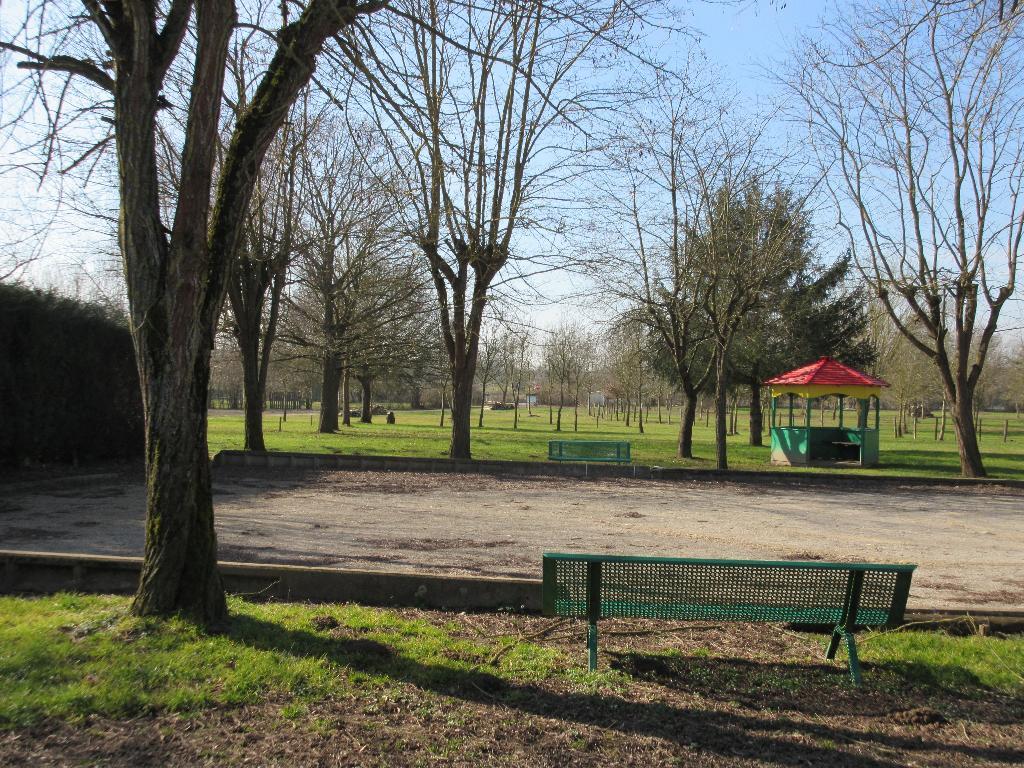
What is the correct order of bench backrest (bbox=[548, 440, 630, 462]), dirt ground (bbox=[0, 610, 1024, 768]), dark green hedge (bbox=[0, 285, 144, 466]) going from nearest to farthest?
dirt ground (bbox=[0, 610, 1024, 768])
dark green hedge (bbox=[0, 285, 144, 466])
bench backrest (bbox=[548, 440, 630, 462])

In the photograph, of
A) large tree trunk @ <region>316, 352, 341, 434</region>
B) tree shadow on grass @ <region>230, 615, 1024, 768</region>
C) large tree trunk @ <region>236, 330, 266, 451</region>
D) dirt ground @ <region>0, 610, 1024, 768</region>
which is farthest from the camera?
large tree trunk @ <region>316, 352, 341, 434</region>

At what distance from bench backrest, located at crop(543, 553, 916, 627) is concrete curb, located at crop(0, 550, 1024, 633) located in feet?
4.41

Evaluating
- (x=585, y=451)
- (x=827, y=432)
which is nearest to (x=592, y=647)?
(x=585, y=451)

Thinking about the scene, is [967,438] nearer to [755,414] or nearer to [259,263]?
[755,414]

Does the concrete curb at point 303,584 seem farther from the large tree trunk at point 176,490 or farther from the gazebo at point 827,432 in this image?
the gazebo at point 827,432

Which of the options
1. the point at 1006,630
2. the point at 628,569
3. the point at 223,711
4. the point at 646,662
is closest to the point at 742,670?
the point at 646,662

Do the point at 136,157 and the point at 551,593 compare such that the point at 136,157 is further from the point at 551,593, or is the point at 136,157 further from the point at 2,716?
the point at 551,593

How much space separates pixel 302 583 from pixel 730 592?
338 cm

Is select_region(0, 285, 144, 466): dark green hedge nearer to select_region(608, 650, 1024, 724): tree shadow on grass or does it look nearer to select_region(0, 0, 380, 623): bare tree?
select_region(0, 0, 380, 623): bare tree

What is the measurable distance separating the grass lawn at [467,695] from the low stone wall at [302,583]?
2.05ft

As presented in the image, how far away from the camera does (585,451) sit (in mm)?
19109

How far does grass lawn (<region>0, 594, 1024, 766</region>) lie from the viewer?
3459 mm

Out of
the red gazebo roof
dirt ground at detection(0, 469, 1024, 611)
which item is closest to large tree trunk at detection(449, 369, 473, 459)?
dirt ground at detection(0, 469, 1024, 611)

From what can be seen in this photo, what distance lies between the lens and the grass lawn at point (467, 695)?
3.46 metres
